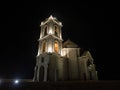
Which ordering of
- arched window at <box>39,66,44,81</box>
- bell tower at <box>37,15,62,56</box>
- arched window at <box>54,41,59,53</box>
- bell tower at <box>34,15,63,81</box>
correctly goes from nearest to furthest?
bell tower at <box>34,15,63,81</box> < arched window at <box>39,66,44,81</box> < bell tower at <box>37,15,62,56</box> < arched window at <box>54,41,59,53</box>

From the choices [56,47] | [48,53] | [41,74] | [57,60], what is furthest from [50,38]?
[41,74]

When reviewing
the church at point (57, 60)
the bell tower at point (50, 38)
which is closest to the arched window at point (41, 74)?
the church at point (57, 60)

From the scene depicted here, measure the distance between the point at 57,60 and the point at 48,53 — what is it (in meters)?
3.19

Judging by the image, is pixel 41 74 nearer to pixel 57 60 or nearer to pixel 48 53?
pixel 57 60

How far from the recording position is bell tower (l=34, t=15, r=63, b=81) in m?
28.4

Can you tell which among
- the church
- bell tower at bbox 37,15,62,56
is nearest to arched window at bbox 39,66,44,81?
the church

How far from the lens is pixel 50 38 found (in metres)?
32.8

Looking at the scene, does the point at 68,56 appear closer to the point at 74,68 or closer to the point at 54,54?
the point at 74,68

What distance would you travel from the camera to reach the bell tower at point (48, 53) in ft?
93.1

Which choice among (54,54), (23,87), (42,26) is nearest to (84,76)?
(54,54)

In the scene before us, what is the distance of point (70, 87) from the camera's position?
469 inches

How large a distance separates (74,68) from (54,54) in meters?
7.90

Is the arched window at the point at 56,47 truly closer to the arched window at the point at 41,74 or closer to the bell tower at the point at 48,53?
the bell tower at the point at 48,53

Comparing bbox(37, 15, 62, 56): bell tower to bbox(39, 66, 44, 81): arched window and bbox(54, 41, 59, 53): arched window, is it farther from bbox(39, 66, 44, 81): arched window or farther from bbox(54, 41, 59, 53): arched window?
bbox(39, 66, 44, 81): arched window
